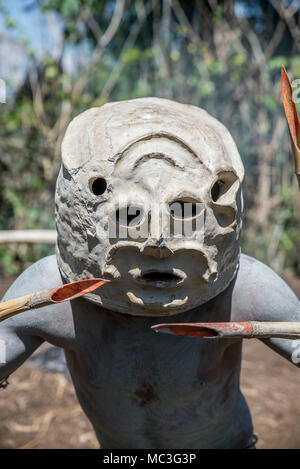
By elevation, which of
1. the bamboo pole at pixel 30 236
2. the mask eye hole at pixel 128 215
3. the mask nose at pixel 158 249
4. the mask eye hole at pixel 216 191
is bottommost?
the bamboo pole at pixel 30 236

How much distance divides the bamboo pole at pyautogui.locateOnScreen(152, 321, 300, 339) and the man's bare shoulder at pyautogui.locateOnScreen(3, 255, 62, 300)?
0.44 metres

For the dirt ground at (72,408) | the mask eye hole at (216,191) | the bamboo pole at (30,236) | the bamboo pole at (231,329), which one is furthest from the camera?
the dirt ground at (72,408)

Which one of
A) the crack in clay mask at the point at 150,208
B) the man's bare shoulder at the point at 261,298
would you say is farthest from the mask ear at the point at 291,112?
the man's bare shoulder at the point at 261,298

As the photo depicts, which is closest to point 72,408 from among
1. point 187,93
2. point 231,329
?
point 231,329

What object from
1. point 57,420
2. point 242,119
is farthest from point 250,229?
point 57,420

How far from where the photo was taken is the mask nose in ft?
3.02

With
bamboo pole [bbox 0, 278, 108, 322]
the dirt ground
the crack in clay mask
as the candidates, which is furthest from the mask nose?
the dirt ground

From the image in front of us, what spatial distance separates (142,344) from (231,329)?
41 cm

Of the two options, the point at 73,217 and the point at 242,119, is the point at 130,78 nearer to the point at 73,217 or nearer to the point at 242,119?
the point at 242,119

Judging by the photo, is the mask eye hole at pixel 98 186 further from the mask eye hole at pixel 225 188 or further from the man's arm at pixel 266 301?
the man's arm at pixel 266 301

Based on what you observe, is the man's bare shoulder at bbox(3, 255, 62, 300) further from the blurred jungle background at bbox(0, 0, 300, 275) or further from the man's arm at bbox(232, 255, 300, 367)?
the blurred jungle background at bbox(0, 0, 300, 275)

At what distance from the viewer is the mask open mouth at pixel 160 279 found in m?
0.99

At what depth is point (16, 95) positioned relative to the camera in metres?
4.14

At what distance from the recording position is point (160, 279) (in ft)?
3.29
